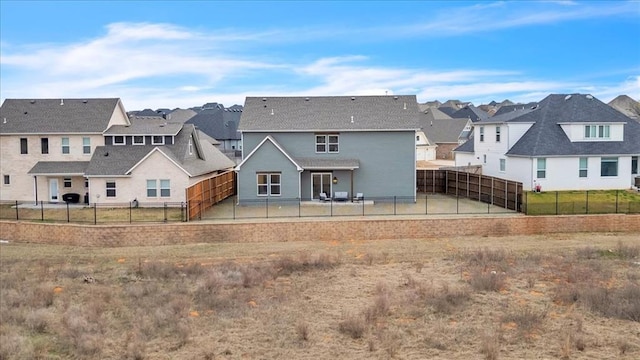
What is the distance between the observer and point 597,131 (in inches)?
1526

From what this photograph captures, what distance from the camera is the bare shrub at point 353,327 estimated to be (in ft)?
50.5

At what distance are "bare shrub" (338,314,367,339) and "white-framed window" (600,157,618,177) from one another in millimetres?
27816

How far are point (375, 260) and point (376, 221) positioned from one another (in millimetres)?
4046

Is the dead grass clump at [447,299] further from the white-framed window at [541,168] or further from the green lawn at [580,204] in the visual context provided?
the white-framed window at [541,168]

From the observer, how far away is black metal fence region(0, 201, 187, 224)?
2941cm

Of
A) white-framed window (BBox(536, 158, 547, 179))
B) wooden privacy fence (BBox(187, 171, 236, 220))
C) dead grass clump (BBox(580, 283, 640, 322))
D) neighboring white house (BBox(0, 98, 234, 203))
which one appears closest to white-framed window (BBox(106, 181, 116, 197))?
neighboring white house (BBox(0, 98, 234, 203))

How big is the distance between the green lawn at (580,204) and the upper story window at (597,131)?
16.9ft

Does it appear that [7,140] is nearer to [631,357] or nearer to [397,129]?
[397,129]

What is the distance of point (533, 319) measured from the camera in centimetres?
1612

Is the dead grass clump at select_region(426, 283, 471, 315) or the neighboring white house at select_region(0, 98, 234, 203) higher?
the neighboring white house at select_region(0, 98, 234, 203)

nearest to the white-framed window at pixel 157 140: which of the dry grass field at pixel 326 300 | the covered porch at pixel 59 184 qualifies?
the covered porch at pixel 59 184

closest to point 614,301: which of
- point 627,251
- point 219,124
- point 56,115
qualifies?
point 627,251

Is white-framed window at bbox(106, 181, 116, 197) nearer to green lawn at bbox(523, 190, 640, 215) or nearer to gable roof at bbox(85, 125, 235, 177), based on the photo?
gable roof at bbox(85, 125, 235, 177)

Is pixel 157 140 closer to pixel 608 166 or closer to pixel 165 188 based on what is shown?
pixel 165 188
